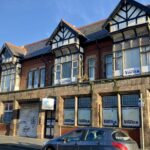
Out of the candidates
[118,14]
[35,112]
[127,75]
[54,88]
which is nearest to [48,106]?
[54,88]

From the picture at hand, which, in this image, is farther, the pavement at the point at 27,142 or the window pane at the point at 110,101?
the window pane at the point at 110,101

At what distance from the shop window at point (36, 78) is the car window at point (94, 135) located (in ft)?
55.0

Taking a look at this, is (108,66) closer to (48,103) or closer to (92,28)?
A: (92,28)

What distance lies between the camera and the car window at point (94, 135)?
10.7 meters

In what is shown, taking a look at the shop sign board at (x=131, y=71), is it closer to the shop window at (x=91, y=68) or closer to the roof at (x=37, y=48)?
the shop window at (x=91, y=68)

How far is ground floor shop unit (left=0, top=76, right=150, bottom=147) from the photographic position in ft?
58.6

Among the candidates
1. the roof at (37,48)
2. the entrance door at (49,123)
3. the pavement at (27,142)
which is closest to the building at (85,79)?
the entrance door at (49,123)

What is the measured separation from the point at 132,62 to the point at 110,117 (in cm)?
468

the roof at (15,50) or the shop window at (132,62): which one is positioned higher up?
the roof at (15,50)

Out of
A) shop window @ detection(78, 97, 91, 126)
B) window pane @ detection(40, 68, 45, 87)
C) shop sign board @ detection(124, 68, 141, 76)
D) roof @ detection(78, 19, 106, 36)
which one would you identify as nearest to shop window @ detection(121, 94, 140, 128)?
shop sign board @ detection(124, 68, 141, 76)

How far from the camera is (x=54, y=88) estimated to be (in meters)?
23.7

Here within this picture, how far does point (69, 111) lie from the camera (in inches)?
885

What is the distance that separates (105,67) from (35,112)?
8.94 m

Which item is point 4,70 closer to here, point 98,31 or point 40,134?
point 40,134
